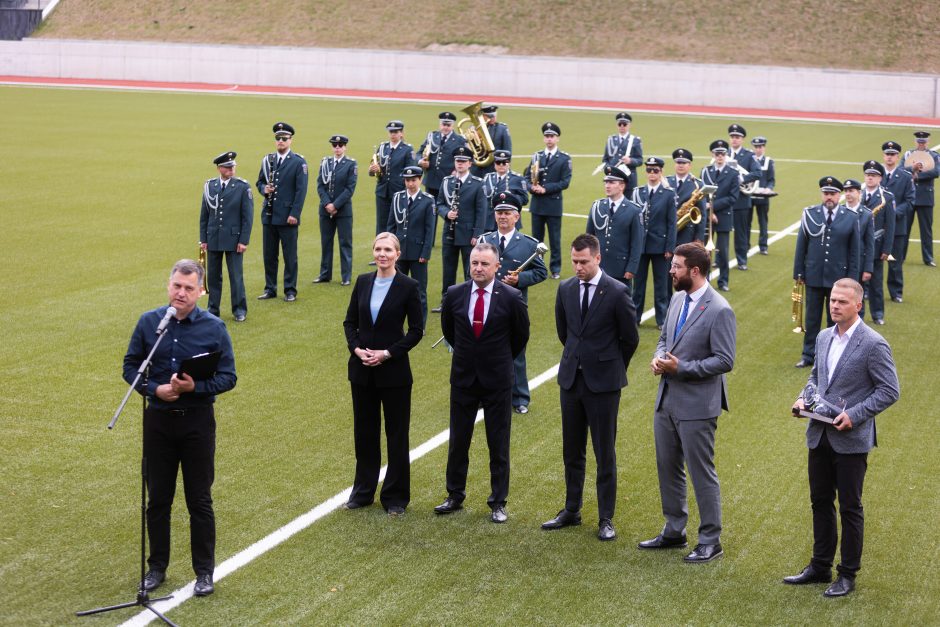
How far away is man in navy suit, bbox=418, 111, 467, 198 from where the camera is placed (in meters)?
20.1

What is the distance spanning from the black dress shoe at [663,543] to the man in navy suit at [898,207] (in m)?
9.95

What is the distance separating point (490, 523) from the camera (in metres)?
8.52

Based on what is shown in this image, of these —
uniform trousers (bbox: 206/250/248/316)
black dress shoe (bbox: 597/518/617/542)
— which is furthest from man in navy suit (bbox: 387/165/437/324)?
black dress shoe (bbox: 597/518/617/542)

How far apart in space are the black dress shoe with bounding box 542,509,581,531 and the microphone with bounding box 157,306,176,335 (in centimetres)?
316

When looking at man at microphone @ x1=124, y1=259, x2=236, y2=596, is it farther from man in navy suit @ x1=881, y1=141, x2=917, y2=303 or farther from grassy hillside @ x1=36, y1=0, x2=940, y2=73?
grassy hillside @ x1=36, y1=0, x2=940, y2=73

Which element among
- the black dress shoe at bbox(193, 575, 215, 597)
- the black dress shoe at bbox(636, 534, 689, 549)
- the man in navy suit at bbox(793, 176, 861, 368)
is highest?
the man in navy suit at bbox(793, 176, 861, 368)

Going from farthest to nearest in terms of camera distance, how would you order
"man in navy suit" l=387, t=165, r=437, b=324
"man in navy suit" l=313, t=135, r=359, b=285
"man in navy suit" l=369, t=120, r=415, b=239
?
"man in navy suit" l=369, t=120, r=415, b=239, "man in navy suit" l=313, t=135, r=359, b=285, "man in navy suit" l=387, t=165, r=437, b=324

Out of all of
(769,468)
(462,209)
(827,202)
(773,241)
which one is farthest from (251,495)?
(773,241)

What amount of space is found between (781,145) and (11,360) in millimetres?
28657

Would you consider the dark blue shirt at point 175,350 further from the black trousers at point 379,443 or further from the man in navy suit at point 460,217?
the man in navy suit at point 460,217

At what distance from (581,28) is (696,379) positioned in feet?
172

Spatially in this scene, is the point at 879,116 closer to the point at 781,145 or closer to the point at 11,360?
the point at 781,145

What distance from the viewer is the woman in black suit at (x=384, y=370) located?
855 centimetres

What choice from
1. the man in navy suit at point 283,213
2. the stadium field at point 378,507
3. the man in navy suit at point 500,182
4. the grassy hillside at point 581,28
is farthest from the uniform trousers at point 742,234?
the grassy hillside at point 581,28
